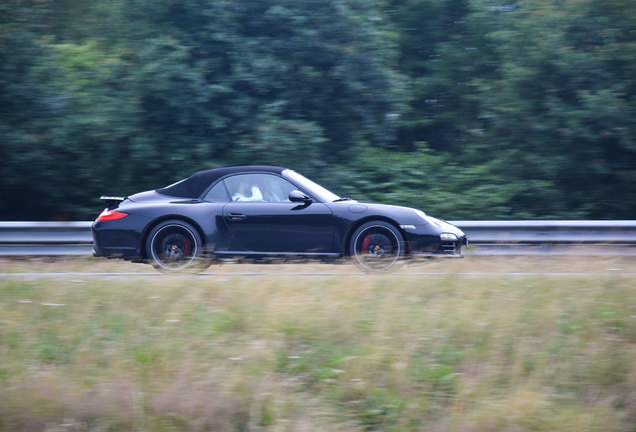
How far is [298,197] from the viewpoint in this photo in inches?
322

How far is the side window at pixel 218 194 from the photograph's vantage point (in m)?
8.39

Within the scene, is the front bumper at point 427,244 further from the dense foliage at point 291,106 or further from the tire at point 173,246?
the dense foliage at point 291,106

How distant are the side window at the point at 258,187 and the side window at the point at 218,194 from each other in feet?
0.22

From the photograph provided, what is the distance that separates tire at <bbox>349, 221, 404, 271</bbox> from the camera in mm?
8156

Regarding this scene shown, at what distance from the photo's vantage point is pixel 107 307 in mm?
6164

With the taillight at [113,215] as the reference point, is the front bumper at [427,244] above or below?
below

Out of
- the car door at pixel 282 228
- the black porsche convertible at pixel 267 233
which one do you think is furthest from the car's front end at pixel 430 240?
the car door at pixel 282 228

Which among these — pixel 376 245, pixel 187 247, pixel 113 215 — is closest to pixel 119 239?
pixel 113 215

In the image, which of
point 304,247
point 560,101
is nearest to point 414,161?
point 560,101

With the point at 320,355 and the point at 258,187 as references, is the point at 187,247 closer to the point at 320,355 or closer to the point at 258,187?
the point at 258,187

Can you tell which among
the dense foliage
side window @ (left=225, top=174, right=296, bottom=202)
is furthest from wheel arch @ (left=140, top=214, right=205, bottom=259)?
the dense foliage

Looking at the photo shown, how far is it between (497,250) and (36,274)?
565 centimetres

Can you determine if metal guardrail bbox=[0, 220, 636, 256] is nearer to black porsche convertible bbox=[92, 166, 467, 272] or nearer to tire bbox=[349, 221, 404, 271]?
black porsche convertible bbox=[92, 166, 467, 272]

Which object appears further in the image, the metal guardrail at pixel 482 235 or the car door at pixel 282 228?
the metal guardrail at pixel 482 235
